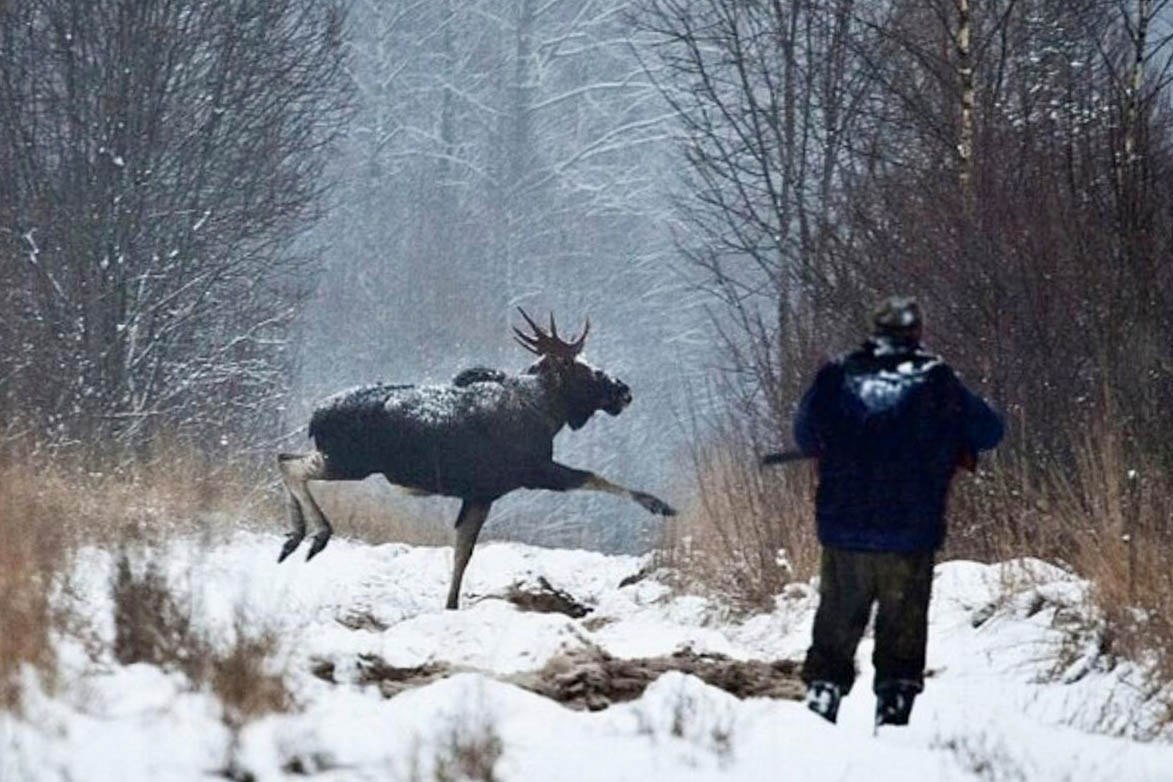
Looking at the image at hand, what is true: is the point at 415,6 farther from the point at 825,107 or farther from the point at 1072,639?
the point at 1072,639

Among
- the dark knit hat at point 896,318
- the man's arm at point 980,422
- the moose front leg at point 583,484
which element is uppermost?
the dark knit hat at point 896,318

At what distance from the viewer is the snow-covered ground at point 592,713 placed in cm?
611

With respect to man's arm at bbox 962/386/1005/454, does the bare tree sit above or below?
above

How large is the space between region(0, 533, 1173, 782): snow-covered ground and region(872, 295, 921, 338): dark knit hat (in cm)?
Answer: 153

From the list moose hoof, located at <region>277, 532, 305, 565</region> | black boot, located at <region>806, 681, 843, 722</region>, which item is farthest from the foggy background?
black boot, located at <region>806, 681, 843, 722</region>

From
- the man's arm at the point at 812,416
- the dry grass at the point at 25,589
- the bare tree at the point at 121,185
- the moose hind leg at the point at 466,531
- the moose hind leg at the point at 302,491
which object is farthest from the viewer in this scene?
the bare tree at the point at 121,185

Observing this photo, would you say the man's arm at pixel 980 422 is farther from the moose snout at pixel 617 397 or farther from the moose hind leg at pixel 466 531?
the moose snout at pixel 617 397

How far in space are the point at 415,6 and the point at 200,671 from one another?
2289 inches

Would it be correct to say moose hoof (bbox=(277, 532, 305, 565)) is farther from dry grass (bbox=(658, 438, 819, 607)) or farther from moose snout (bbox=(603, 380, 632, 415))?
dry grass (bbox=(658, 438, 819, 607))

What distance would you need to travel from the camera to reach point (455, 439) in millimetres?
15062

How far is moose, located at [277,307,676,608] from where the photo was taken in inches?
592

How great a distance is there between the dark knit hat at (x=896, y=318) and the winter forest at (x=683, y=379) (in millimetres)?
1547

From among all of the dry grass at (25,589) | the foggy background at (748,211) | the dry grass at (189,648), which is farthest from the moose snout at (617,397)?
the dry grass at (189,648)

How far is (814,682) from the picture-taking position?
26.8ft
